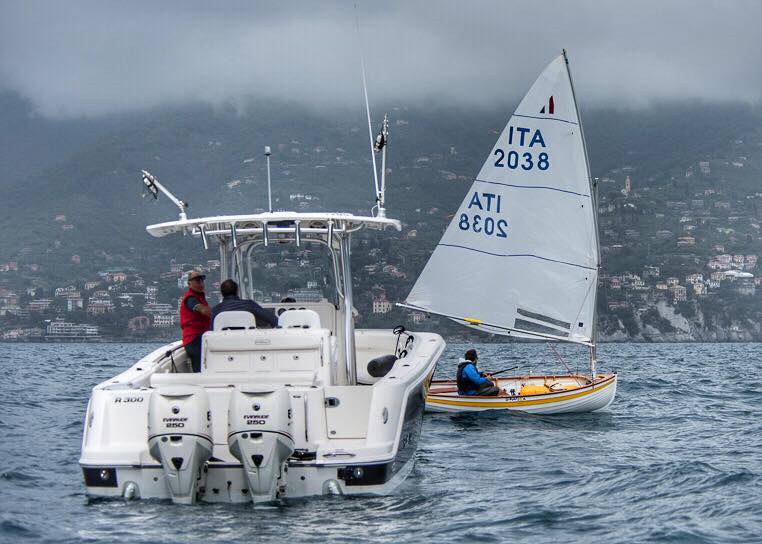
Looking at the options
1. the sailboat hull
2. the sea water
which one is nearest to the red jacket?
the sea water

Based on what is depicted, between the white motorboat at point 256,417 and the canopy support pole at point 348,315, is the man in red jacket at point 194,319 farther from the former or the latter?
the canopy support pole at point 348,315

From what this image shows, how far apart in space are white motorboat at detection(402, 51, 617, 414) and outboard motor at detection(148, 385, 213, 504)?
16225 mm

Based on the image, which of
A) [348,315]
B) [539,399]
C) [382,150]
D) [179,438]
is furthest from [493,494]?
[539,399]

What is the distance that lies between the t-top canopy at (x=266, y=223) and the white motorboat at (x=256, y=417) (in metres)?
0.02

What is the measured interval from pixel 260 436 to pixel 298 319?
316 centimetres

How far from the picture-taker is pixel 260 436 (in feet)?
33.4

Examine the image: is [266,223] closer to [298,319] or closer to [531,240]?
[298,319]

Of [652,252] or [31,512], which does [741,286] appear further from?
[31,512]

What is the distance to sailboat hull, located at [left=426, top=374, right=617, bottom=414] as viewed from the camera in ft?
74.5

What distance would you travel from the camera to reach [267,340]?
1214 cm

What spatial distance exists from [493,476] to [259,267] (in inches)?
167

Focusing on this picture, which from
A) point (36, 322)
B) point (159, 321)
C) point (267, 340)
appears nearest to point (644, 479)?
point (267, 340)

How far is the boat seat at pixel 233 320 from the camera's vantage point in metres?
12.5

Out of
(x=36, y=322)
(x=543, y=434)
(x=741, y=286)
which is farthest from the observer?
(x=741, y=286)
